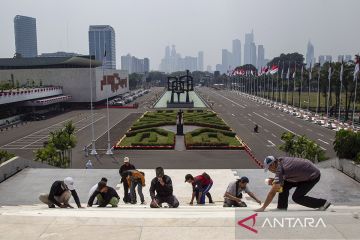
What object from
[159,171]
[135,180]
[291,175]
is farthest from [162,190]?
[291,175]

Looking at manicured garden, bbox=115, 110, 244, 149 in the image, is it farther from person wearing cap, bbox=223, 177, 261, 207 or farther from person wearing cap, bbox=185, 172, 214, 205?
person wearing cap, bbox=223, 177, 261, 207

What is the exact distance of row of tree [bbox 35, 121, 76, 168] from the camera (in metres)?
25.3

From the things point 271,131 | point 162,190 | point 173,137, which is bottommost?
point 271,131

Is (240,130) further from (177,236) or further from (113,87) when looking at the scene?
(113,87)

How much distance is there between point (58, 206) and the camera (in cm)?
1044

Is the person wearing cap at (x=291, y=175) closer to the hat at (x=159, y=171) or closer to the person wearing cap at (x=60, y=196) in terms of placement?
the hat at (x=159, y=171)

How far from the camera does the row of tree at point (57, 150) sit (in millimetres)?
25344

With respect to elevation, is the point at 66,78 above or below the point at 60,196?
above

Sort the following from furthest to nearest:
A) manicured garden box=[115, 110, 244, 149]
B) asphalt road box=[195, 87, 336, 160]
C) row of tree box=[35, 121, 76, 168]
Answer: asphalt road box=[195, 87, 336, 160] < manicured garden box=[115, 110, 244, 149] < row of tree box=[35, 121, 76, 168]

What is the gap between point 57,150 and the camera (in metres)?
28.2

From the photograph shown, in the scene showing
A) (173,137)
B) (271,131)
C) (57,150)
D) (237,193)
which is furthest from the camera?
(271,131)

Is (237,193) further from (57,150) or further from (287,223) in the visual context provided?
(57,150)

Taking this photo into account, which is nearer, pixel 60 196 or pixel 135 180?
pixel 60 196

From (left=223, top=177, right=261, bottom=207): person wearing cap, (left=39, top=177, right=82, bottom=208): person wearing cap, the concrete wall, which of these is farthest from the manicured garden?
the concrete wall
